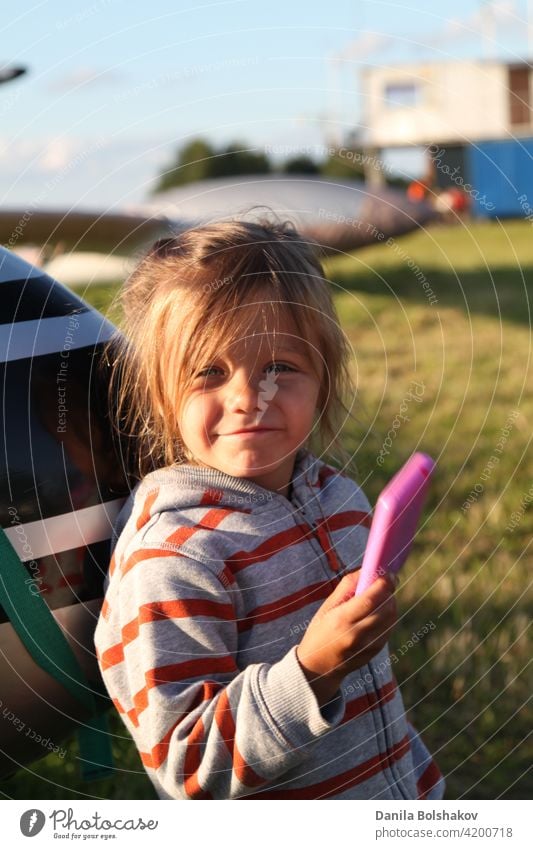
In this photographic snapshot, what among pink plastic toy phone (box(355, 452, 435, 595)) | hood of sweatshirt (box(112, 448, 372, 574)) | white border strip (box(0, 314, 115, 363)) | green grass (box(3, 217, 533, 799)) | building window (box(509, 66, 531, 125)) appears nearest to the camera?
pink plastic toy phone (box(355, 452, 435, 595))

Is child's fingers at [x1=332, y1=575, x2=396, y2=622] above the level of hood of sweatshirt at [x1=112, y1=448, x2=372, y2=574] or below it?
below

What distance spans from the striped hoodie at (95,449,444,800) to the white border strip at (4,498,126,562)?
22mm

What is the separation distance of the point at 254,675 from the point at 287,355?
336mm

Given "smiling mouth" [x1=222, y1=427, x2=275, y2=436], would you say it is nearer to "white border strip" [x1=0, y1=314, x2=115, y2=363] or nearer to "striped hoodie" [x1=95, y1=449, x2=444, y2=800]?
"striped hoodie" [x1=95, y1=449, x2=444, y2=800]

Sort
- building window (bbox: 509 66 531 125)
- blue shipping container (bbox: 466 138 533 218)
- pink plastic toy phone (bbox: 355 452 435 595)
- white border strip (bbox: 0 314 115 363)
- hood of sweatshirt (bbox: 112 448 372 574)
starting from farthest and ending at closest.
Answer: blue shipping container (bbox: 466 138 533 218) < building window (bbox: 509 66 531 125) < white border strip (bbox: 0 314 115 363) < hood of sweatshirt (bbox: 112 448 372 574) < pink plastic toy phone (bbox: 355 452 435 595)

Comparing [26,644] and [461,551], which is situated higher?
[26,644]

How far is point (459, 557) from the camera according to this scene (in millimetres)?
2600

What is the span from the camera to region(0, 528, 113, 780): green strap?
1.20 meters

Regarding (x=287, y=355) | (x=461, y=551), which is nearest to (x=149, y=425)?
(x=287, y=355)

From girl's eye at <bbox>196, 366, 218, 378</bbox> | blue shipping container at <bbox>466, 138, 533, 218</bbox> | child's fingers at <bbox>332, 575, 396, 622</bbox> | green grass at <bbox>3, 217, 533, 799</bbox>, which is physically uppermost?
blue shipping container at <bbox>466, 138, 533, 218</bbox>

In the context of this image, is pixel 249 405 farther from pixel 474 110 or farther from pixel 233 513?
pixel 474 110

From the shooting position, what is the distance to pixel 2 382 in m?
1.23

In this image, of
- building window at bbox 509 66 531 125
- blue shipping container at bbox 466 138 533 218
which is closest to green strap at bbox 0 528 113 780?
building window at bbox 509 66 531 125

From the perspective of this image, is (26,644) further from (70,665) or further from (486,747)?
(486,747)
